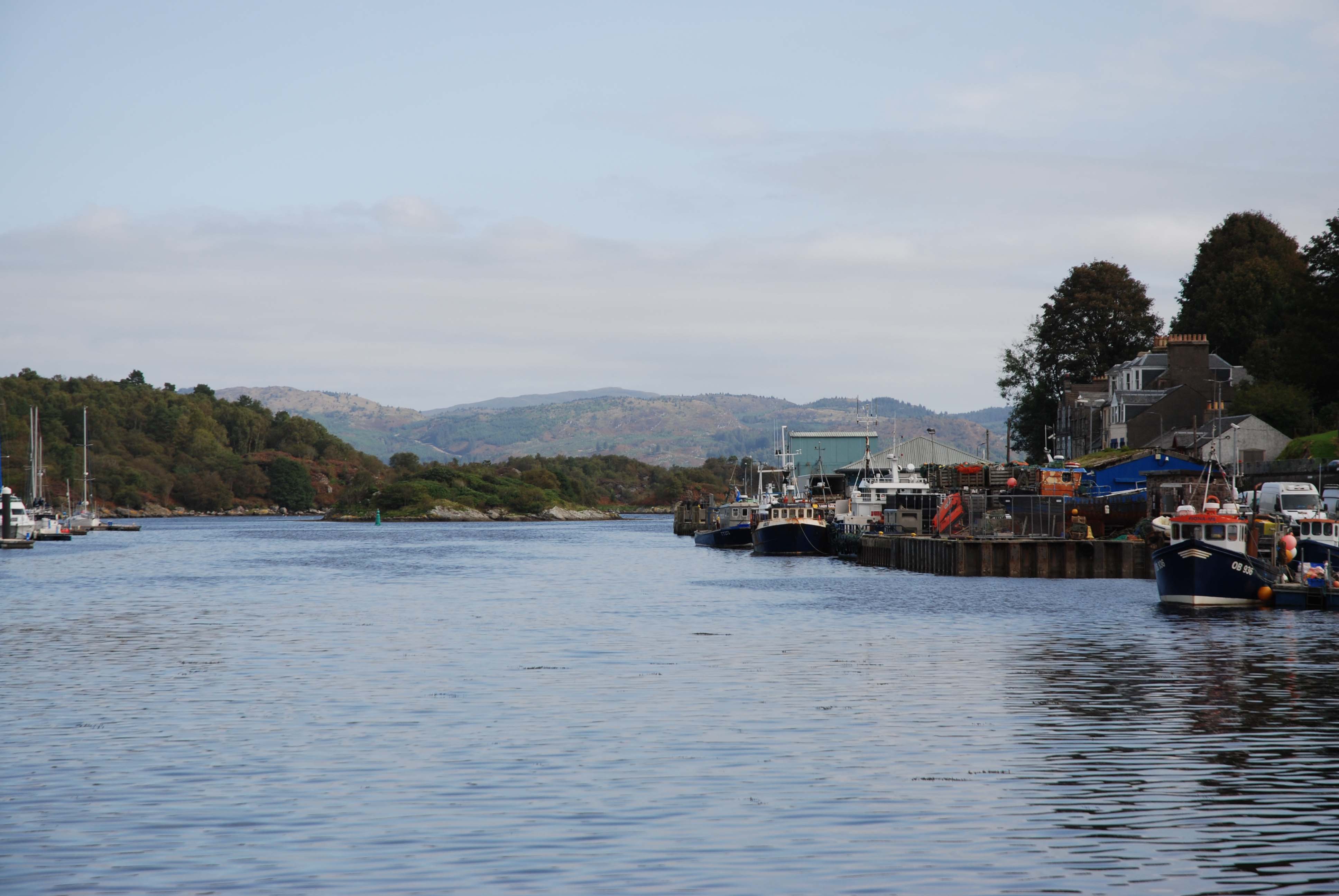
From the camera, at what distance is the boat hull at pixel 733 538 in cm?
13938

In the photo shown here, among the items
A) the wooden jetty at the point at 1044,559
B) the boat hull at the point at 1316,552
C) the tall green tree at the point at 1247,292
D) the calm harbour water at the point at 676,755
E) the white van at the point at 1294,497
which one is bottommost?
the calm harbour water at the point at 676,755

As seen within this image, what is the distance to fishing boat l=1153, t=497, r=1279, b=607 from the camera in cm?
5616

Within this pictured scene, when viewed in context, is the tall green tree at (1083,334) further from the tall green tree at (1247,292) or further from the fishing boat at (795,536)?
the fishing boat at (795,536)

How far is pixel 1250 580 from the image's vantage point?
2212 inches

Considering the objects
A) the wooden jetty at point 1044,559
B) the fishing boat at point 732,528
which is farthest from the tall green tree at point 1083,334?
the wooden jetty at point 1044,559

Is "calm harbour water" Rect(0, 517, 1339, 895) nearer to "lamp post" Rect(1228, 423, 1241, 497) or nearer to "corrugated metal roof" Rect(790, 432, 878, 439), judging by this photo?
"lamp post" Rect(1228, 423, 1241, 497)

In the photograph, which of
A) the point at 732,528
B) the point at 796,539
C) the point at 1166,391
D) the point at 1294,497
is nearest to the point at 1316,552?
the point at 1294,497

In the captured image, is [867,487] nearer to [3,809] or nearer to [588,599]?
[588,599]

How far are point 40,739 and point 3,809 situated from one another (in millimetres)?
6625

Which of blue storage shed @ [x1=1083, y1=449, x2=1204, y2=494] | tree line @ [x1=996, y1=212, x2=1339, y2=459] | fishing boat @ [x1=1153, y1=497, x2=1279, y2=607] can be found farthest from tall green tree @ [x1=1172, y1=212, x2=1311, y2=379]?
fishing boat @ [x1=1153, y1=497, x2=1279, y2=607]

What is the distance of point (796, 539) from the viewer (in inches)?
4705

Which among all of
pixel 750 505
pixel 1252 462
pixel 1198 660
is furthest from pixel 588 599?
pixel 750 505

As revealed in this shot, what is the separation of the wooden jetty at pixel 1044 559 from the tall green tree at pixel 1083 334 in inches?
2766

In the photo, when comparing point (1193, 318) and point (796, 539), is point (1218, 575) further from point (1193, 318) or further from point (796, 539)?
point (1193, 318)
